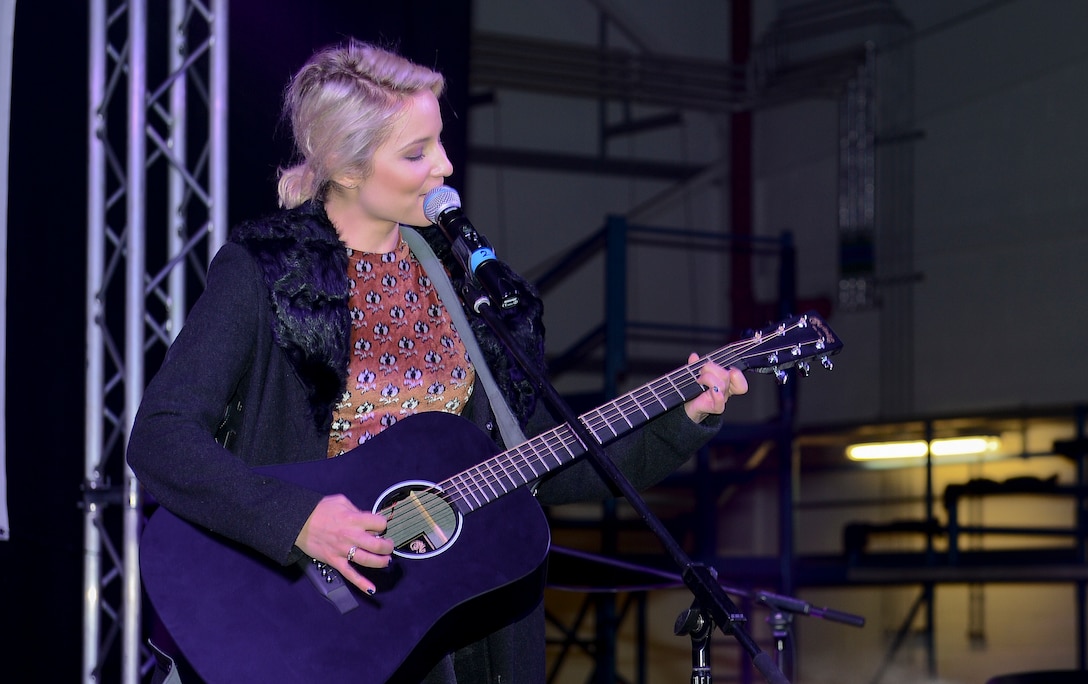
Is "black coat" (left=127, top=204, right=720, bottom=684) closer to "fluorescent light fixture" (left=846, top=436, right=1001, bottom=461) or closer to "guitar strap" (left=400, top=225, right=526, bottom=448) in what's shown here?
"guitar strap" (left=400, top=225, right=526, bottom=448)

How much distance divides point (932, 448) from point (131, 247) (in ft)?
19.1

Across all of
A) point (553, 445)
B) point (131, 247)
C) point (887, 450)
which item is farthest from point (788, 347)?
point (887, 450)

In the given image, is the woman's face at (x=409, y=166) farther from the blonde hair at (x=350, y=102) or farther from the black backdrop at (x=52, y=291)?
the black backdrop at (x=52, y=291)

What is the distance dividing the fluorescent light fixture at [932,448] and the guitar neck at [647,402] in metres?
5.60

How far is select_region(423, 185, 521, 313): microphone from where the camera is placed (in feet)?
6.09

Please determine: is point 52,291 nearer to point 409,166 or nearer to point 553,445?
point 409,166

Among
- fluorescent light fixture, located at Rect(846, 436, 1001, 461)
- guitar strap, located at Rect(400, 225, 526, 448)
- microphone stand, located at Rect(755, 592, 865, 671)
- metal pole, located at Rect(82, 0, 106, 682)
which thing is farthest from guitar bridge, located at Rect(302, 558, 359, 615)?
fluorescent light fixture, located at Rect(846, 436, 1001, 461)

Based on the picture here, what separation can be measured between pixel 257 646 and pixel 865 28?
28.1ft

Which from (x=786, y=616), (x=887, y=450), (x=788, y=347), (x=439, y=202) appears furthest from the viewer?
(x=887, y=450)

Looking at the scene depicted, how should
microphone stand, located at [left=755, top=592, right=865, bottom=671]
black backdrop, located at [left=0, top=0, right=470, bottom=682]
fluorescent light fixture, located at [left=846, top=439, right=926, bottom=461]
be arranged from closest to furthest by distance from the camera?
microphone stand, located at [left=755, top=592, right=865, bottom=671]
black backdrop, located at [left=0, top=0, right=470, bottom=682]
fluorescent light fixture, located at [left=846, top=439, right=926, bottom=461]

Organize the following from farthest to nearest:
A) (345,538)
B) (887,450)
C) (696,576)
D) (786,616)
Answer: (887,450)
(786,616)
(345,538)
(696,576)

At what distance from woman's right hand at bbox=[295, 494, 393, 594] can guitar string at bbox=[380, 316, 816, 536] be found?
0.16m

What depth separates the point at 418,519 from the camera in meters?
2.03

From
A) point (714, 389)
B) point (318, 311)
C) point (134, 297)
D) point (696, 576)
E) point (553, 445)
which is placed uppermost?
point (134, 297)
